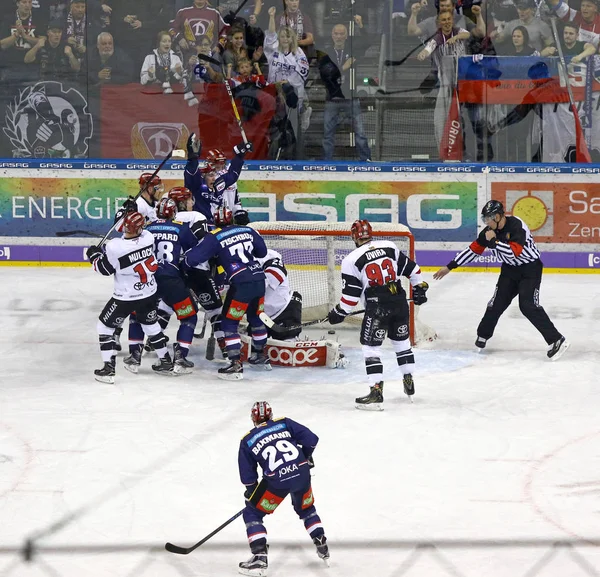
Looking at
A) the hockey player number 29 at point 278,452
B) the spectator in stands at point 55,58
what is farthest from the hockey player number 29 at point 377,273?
the spectator in stands at point 55,58

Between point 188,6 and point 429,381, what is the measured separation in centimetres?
653

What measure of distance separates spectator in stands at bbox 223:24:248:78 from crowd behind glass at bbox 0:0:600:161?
0.04 feet

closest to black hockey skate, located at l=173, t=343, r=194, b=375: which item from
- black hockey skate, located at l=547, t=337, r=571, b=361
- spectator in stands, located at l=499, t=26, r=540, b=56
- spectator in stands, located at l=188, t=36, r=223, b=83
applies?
black hockey skate, located at l=547, t=337, r=571, b=361

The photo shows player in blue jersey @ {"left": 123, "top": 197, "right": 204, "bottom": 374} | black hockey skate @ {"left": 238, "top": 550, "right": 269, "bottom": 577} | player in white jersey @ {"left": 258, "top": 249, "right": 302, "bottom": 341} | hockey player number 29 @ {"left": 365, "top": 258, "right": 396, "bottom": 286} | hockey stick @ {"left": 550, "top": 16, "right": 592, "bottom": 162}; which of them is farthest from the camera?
hockey stick @ {"left": 550, "top": 16, "right": 592, "bottom": 162}

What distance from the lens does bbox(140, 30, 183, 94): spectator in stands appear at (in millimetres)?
13828

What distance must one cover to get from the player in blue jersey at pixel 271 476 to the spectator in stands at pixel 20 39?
370 inches

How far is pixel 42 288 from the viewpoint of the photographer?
12688 millimetres

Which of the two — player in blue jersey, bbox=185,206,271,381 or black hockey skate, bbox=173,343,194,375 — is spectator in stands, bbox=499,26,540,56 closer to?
player in blue jersey, bbox=185,206,271,381

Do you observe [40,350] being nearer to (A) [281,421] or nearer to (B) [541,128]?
(A) [281,421]

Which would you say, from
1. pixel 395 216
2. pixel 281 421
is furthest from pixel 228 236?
pixel 395 216

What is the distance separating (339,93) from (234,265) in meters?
5.01

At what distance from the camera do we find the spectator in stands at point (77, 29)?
1382cm

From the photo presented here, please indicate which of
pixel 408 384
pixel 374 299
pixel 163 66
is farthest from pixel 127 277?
pixel 163 66

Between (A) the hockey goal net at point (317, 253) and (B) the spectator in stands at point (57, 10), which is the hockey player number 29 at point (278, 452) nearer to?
(A) the hockey goal net at point (317, 253)
